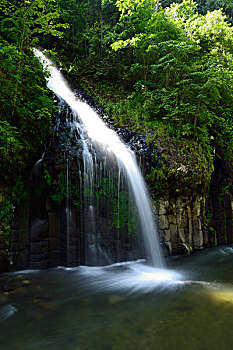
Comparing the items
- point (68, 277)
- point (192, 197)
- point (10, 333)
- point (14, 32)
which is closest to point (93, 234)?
point (68, 277)

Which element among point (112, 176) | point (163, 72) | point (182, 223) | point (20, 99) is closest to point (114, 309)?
point (112, 176)

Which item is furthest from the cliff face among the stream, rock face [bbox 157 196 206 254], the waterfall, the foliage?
the foliage

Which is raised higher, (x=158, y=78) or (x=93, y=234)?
(x=158, y=78)

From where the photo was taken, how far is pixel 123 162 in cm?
641

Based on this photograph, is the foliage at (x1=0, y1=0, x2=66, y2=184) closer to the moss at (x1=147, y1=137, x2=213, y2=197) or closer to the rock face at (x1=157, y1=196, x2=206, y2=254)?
the moss at (x1=147, y1=137, x2=213, y2=197)

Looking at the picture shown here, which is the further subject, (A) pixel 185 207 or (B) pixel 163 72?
(B) pixel 163 72

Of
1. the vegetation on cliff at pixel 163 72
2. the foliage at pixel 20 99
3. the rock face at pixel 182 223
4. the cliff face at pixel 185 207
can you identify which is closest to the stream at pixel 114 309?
the rock face at pixel 182 223

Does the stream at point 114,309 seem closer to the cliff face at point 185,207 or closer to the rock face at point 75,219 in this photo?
the rock face at point 75,219

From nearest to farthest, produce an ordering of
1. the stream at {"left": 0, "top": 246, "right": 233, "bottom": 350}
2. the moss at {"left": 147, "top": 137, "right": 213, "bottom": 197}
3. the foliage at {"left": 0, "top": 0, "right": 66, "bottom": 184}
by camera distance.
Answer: the stream at {"left": 0, "top": 246, "right": 233, "bottom": 350}, the foliage at {"left": 0, "top": 0, "right": 66, "bottom": 184}, the moss at {"left": 147, "top": 137, "right": 213, "bottom": 197}

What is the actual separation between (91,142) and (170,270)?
405 cm

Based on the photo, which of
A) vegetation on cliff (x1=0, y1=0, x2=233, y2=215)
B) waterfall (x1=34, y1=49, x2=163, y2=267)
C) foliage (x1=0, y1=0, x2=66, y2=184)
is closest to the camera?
foliage (x1=0, y1=0, x2=66, y2=184)

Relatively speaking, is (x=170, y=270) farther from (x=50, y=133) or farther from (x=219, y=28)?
(x=219, y=28)

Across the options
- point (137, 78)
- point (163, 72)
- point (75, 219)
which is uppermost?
point (137, 78)

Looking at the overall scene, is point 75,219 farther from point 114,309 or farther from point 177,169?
point 177,169
